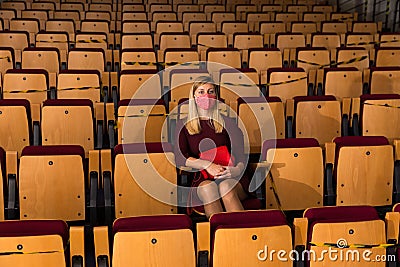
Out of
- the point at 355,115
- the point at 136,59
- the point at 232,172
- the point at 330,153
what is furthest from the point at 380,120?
the point at 136,59

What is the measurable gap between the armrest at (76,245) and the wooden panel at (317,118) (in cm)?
43

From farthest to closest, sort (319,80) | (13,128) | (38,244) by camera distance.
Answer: (319,80) < (13,128) < (38,244)

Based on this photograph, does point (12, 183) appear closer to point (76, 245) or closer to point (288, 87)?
point (76, 245)

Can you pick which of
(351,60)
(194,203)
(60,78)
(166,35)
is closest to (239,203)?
(194,203)

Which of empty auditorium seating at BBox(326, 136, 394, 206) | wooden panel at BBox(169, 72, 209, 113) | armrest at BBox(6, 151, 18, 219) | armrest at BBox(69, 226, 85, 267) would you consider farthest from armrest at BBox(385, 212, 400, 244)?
wooden panel at BBox(169, 72, 209, 113)

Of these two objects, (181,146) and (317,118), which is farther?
(317,118)

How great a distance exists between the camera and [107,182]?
2.18ft

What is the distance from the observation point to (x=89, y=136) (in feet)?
2.63

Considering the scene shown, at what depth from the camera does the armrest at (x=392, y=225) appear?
533mm

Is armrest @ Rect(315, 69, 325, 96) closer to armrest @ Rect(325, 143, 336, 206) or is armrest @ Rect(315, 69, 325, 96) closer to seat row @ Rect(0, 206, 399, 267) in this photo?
armrest @ Rect(325, 143, 336, 206)

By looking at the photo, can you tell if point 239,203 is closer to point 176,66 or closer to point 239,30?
point 176,66

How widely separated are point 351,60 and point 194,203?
0.64 metres

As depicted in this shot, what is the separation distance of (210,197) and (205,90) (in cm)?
13

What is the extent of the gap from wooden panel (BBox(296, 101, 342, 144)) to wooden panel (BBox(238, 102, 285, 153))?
0.03 metres
